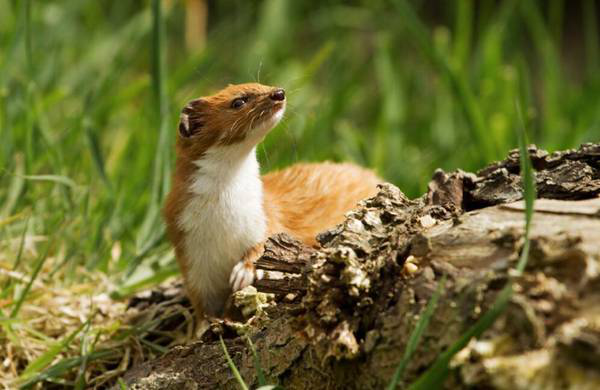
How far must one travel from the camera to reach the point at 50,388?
2.86 metres

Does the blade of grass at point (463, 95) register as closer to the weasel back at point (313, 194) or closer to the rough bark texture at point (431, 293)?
the weasel back at point (313, 194)

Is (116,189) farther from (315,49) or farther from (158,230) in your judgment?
(315,49)

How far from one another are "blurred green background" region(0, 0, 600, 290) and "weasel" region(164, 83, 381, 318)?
1.27 feet

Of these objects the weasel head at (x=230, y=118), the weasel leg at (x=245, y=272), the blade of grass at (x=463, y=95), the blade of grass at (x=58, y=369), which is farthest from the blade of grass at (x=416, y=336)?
the blade of grass at (x=463, y=95)

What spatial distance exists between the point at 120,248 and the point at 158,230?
25 centimetres

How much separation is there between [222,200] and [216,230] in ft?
0.39

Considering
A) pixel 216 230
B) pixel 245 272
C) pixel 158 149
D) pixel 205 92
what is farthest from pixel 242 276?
pixel 205 92

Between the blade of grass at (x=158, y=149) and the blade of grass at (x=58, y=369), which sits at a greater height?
the blade of grass at (x=158, y=149)

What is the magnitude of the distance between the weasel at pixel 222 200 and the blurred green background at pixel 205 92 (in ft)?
1.27

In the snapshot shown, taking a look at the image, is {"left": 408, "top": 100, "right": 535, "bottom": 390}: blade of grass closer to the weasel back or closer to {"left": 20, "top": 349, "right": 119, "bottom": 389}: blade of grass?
{"left": 20, "top": 349, "right": 119, "bottom": 389}: blade of grass

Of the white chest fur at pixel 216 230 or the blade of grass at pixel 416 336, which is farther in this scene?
the white chest fur at pixel 216 230

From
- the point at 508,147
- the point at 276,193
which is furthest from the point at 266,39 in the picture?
the point at 276,193

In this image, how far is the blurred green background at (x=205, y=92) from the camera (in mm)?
3656

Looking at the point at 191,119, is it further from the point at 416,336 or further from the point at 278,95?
the point at 416,336
